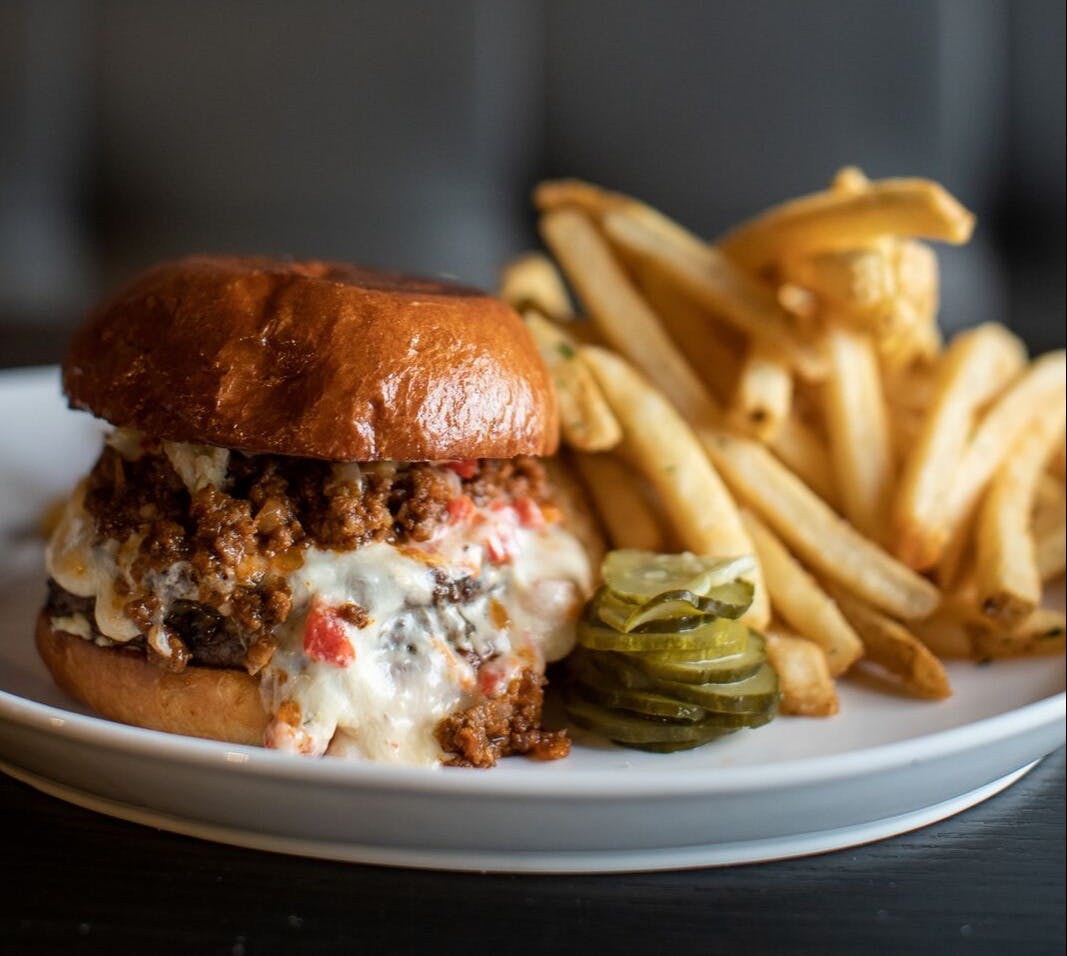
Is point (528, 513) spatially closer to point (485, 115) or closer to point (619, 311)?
point (619, 311)

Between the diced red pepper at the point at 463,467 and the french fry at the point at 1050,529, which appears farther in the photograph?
the french fry at the point at 1050,529

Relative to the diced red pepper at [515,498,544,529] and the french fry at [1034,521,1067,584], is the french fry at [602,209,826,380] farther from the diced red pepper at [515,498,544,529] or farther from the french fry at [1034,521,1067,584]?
the diced red pepper at [515,498,544,529]

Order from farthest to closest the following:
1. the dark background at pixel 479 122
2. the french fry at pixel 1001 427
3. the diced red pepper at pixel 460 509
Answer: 1. the dark background at pixel 479 122
2. the french fry at pixel 1001 427
3. the diced red pepper at pixel 460 509

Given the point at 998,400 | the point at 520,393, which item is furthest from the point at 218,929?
the point at 998,400

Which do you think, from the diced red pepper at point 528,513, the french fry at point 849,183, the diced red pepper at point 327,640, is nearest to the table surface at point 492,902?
the diced red pepper at point 327,640

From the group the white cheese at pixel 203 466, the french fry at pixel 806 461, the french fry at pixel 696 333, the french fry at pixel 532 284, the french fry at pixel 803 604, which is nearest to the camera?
the white cheese at pixel 203 466

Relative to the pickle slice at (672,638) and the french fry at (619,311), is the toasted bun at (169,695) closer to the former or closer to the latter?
the pickle slice at (672,638)

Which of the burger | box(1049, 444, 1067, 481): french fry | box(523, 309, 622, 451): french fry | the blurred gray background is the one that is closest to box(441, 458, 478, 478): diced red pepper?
the burger

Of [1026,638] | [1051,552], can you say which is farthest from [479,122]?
[1026,638]
